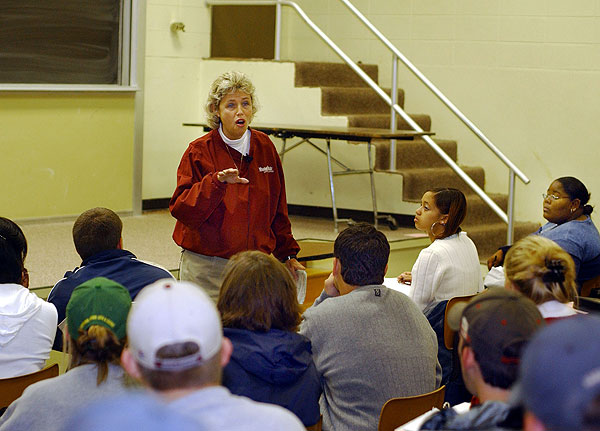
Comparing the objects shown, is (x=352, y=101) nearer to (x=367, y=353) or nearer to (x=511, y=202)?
(x=511, y=202)

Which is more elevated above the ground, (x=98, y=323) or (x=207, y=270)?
(x=98, y=323)

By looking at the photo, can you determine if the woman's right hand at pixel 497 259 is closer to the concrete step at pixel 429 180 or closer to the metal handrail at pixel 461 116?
the metal handrail at pixel 461 116

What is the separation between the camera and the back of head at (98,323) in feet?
6.23

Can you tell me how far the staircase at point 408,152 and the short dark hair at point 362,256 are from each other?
4.21 m

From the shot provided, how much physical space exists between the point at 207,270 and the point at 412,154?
4.31 metres

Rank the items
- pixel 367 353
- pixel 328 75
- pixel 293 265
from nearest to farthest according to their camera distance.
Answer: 1. pixel 367 353
2. pixel 293 265
3. pixel 328 75

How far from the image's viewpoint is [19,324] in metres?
2.66

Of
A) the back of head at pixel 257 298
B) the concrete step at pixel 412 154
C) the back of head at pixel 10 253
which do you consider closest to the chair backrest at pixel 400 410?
the back of head at pixel 257 298

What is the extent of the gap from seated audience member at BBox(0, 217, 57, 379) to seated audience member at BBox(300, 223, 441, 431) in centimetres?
84

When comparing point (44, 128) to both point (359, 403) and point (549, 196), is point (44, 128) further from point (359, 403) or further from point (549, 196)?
point (359, 403)

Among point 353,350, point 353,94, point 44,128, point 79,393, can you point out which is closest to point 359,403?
point 353,350

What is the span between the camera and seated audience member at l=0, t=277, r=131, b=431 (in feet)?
6.06

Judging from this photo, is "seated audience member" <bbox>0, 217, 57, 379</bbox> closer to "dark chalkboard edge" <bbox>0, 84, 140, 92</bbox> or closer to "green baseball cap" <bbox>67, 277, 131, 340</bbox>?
"green baseball cap" <bbox>67, 277, 131, 340</bbox>

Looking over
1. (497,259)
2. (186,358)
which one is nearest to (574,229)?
(497,259)
